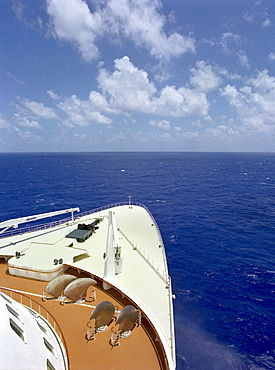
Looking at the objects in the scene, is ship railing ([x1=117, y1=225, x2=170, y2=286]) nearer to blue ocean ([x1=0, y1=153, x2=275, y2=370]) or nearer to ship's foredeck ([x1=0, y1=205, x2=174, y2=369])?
ship's foredeck ([x1=0, y1=205, x2=174, y2=369])

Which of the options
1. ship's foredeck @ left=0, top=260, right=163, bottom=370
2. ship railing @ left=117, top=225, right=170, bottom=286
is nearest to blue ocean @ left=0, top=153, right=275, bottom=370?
ship railing @ left=117, top=225, right=170, bottom=286

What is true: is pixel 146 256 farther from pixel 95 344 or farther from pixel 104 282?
pixel 95 344

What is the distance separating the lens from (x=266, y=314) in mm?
32719

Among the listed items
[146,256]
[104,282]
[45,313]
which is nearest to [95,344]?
[45,313]

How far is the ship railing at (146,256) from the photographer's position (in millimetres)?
28594

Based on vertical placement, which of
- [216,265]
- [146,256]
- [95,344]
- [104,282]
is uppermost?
[104,282]

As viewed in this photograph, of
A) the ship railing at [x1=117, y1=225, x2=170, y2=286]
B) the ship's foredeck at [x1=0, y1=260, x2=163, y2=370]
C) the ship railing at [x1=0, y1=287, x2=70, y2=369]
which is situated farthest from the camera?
the ship railing at [x1=117, y1=225, x2=170, y2=286]

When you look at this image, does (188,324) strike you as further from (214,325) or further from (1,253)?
(1,253)

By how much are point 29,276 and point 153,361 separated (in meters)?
19.2

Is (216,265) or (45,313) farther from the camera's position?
(216,265)

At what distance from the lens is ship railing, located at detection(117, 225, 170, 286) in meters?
28.6

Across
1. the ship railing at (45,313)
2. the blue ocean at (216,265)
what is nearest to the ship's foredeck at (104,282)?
the ship railing at (45,313)

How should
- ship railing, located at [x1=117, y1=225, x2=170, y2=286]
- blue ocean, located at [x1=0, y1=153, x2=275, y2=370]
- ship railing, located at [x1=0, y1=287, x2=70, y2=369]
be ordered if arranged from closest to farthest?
1. ship railing, located at [x1=0, y1=287, x2=70, y2=369]
2. blue ocean, located at [x1=0, y1=153, x2=275, y2=370]
3. ship railing, located at [x1=117, y1=225, x2=170, y2=286]

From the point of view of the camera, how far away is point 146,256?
1348 inches
